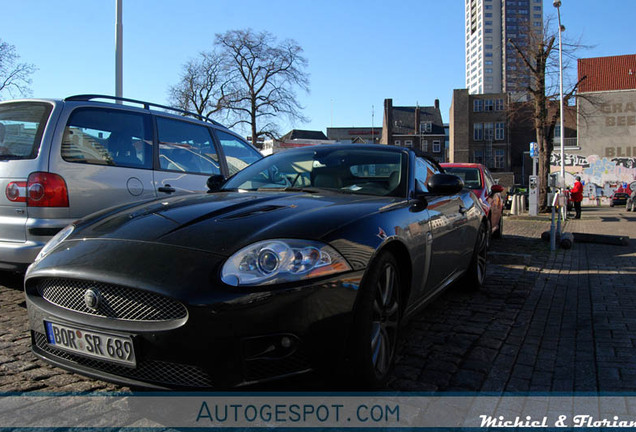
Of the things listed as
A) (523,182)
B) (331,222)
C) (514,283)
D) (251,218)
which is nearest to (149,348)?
(251,218)

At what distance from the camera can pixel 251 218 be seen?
2.50m

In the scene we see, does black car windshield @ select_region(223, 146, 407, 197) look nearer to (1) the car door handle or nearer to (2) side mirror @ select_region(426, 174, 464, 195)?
(2) side mirror @ select_region(426, 174, 464, 195)

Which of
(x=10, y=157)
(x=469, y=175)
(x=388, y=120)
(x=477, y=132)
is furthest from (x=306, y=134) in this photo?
(x=10, y=157)

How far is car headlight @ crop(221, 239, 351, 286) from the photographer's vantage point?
208 cm

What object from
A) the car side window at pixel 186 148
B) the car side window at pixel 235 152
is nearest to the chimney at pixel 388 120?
the car side window at pixel 235 152

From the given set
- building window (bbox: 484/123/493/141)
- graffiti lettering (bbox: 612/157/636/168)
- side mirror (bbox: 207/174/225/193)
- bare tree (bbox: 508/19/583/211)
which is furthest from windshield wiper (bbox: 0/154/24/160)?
building window (bbox: 484/123/493/141)

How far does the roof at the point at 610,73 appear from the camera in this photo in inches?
1599

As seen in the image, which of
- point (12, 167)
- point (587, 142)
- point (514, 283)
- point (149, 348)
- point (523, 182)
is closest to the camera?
point (149, 348)

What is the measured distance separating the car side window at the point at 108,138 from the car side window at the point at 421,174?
2541 millimetres

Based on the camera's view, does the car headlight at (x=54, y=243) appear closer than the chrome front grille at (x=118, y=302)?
No

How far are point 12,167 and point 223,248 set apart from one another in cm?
260

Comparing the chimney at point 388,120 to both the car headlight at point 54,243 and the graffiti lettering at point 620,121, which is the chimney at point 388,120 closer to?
the graffiti lettering at point 620,121

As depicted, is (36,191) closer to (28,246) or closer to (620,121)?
(28,246)

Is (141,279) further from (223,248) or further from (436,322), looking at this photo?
(436,322)
